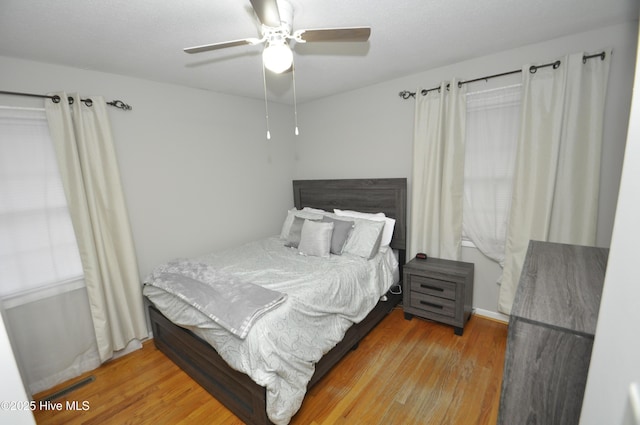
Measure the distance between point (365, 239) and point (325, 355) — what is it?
45.0 inches

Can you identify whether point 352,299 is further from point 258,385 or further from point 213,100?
point 213,100

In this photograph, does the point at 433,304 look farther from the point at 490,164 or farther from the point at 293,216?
the point at 293,216

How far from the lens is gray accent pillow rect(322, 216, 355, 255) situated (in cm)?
274

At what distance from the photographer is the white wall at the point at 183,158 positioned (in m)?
2.29


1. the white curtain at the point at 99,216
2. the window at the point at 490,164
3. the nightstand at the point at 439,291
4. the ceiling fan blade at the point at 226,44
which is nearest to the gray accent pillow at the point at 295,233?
the nightstand at the point at 439,291

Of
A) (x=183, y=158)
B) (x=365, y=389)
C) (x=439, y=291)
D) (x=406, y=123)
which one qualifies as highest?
(x=406, y=123)

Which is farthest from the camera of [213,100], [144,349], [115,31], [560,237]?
[213,100]

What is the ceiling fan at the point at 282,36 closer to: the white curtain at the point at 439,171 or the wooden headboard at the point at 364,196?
the white curtain at the point at 439,171

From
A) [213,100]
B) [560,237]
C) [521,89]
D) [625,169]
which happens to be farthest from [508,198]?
[213,100]

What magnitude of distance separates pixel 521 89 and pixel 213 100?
295 centimetres

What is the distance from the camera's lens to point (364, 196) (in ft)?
10.5

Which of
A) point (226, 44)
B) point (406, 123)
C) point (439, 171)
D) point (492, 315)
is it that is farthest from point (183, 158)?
point (492, 315)

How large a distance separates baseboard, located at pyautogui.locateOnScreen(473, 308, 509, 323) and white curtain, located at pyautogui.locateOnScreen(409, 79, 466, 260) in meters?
0.60

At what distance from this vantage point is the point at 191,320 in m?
1.89
